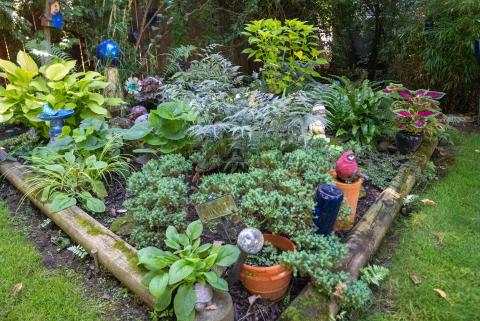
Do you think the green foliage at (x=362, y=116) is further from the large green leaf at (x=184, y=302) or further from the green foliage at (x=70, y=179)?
the large green leaf at (x=184, y=302)

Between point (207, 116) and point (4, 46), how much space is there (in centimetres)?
375

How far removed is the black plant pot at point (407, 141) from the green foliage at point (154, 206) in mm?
2255

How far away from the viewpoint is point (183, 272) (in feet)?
5.31

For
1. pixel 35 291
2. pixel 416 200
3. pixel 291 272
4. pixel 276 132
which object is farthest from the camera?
pixel 416 200

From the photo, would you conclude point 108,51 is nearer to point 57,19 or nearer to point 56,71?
point 57,19

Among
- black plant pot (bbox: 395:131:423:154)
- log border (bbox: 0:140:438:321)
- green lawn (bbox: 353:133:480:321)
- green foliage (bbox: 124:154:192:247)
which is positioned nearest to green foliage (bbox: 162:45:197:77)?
log border (bbox: 0:140:438:321)

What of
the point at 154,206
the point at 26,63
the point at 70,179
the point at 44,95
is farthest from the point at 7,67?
the point at 154,206

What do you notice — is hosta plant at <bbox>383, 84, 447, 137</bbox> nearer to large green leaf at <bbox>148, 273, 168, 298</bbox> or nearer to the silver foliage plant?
the silver foliage plant

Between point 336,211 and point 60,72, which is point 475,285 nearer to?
point 336,211

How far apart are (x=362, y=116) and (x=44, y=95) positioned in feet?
10.5

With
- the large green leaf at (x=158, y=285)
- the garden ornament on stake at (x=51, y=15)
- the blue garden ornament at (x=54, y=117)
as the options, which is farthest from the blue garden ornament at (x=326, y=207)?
the garden ornament on stake at (x=51, y=15)

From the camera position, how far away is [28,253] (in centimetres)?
236

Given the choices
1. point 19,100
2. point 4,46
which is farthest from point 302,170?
point 4,46

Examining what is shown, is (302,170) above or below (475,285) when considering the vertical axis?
above
